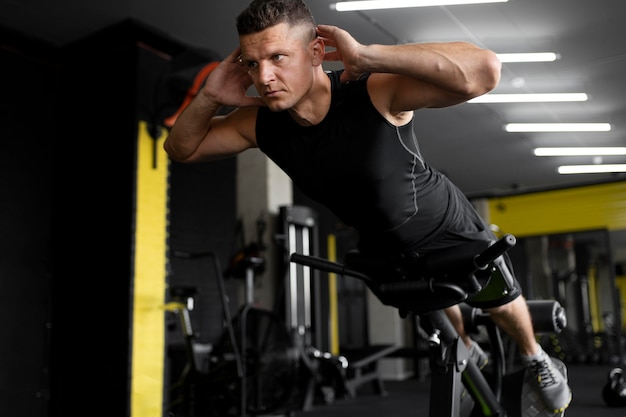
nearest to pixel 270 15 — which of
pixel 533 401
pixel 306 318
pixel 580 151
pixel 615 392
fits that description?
pixel 533 401

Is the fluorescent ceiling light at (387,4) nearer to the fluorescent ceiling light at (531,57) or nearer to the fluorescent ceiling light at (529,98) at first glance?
the fluorescent ceiling light at (531,57)

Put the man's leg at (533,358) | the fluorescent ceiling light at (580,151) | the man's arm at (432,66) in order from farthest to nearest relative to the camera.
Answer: the fluorescent ceiling light at (580,151)
the man's leg at (533,358)
the man's arm at (432,66)

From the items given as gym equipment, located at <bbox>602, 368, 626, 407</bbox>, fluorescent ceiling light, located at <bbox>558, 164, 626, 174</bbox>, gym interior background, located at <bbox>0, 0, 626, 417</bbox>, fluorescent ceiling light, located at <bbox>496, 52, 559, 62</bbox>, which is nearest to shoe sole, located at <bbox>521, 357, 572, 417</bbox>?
gym equipment, located at <bbox>602, 368, 626, 407</bbox>

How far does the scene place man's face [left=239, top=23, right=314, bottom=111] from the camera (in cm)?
128

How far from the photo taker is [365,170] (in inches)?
51.6

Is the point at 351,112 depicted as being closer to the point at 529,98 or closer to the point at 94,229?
the point at 94,229

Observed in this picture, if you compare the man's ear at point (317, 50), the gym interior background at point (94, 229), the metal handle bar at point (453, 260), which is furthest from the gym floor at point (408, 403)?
the man's ear at point (317, 50)

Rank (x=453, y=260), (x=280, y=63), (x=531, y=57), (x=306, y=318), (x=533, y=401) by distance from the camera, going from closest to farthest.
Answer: (x=280, y=63) → (x=453, y=260) → (x=533, y=401) → (x=531, y=57) → (x=306, y=318)

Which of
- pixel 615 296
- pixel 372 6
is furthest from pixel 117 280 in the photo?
pixel 615 296

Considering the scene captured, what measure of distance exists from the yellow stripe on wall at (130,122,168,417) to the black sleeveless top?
2.37m

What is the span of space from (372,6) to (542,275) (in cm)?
696

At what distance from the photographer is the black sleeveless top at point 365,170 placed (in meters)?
1.31

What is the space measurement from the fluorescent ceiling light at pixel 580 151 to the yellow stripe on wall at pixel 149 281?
491 cm

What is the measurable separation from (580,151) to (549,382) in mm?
5944
